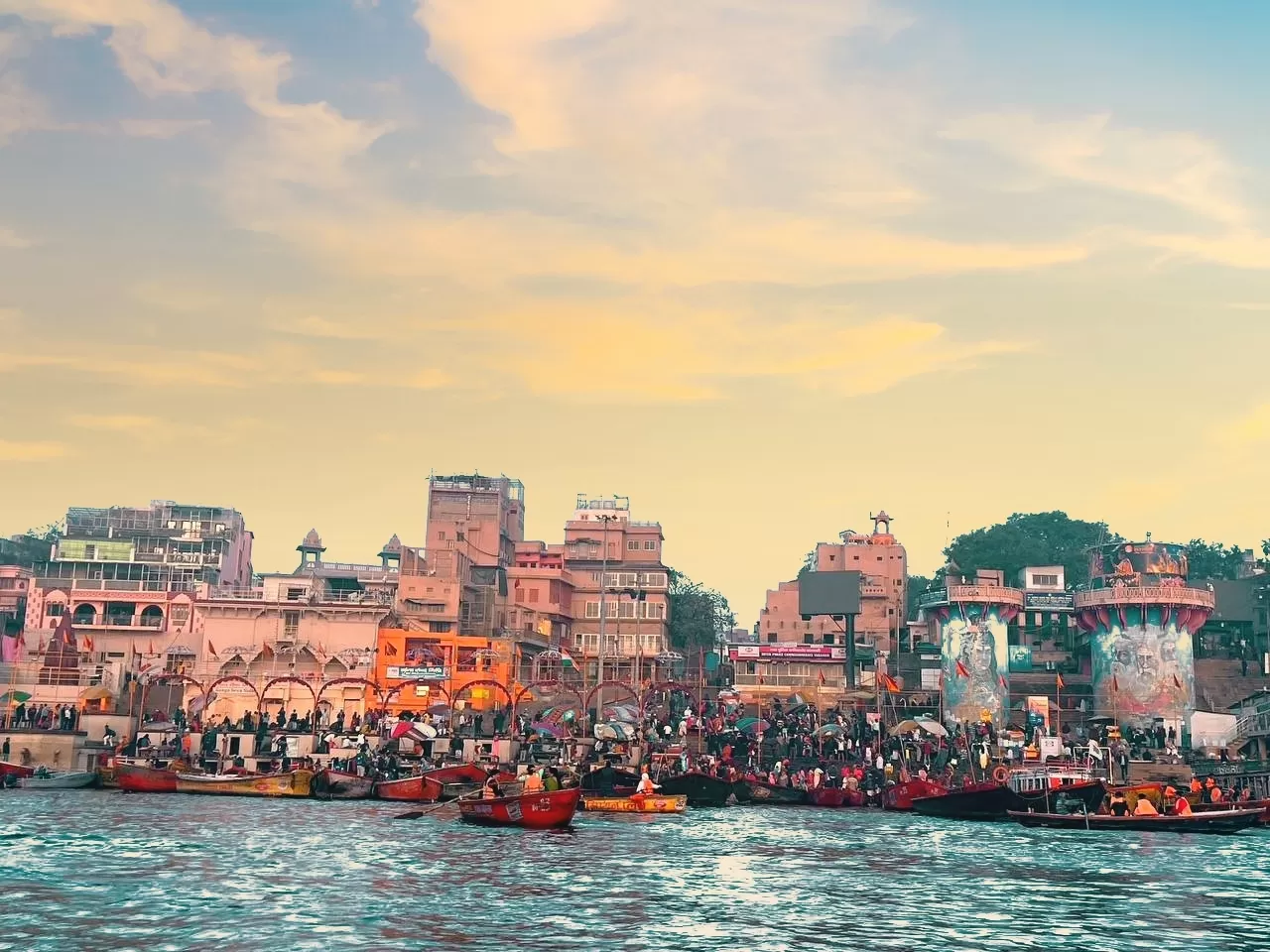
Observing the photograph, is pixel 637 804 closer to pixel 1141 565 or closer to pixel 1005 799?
pixel 1005 799

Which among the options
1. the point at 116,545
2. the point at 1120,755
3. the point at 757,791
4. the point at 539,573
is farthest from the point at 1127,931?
the point at 116,545

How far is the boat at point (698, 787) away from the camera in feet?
203

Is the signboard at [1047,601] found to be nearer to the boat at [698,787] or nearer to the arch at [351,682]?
the boat at [698,787]

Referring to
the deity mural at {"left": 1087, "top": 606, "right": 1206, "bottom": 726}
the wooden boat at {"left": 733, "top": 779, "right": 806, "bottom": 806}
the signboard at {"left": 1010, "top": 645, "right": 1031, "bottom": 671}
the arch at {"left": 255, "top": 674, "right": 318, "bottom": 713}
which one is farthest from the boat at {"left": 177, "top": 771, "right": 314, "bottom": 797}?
the signboard at {"left": 1010, "top": 645, "right": 1031, "bottom": 671}

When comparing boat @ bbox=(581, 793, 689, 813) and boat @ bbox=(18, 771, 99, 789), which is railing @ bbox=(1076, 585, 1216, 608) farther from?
boat @ bbox=(18, 771, 99, 789)

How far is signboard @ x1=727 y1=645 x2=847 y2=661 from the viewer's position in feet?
310

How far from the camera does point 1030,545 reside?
127 metres

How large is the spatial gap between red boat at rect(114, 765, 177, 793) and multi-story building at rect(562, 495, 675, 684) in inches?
1590

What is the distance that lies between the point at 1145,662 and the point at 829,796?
30682mm

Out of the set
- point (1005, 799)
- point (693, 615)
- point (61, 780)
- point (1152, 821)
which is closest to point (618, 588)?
point (693, 615)

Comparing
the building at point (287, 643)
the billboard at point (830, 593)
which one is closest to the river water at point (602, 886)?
the building at point (287, 643)

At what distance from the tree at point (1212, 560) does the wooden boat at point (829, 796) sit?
240 feet

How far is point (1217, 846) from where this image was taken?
45688mm

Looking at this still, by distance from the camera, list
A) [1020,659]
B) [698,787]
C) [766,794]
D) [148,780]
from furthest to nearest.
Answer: [1020,659] < [766,794] < [148,780] < [698,787]
